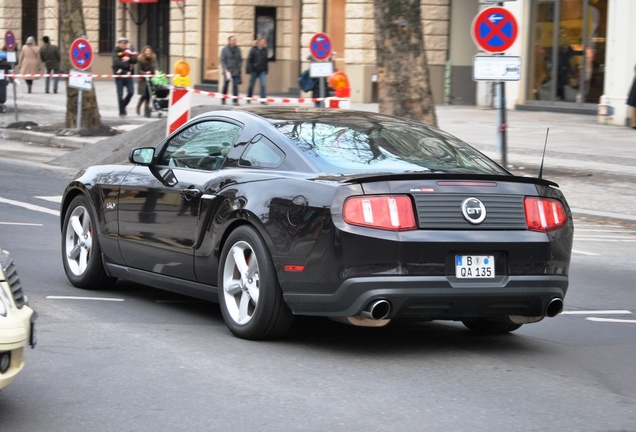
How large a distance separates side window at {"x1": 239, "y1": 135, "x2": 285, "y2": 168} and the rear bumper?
0.93 meters

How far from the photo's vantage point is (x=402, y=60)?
60.4ft

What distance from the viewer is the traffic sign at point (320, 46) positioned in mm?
24547

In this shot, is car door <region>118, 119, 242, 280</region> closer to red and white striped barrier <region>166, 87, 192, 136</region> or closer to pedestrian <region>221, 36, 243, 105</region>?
red and white striped barrier <region>166, 87, 192, 136</region>

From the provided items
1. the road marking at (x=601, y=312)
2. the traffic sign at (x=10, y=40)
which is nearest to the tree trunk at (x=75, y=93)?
the road marking at (x=601, y=312)

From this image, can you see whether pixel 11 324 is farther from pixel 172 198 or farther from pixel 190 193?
pixel 172 198

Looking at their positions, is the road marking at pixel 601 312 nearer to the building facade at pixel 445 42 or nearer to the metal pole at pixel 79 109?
the building facade at pixel 445 42

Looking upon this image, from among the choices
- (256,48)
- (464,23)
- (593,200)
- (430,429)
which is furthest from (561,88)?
(430,429)

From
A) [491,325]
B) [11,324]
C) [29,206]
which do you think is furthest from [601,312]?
[29,206]

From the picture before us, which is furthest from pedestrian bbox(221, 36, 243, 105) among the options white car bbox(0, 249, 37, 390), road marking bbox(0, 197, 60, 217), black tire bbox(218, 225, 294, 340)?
white car bbox(0, 249, 37, 390)

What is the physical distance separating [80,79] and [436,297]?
18.5 meters

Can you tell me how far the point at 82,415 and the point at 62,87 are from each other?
40.2 metres

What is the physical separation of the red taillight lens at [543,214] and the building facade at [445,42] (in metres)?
11.6

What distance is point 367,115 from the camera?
8.09 metres

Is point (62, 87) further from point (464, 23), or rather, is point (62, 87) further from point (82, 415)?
point (82, 415)
